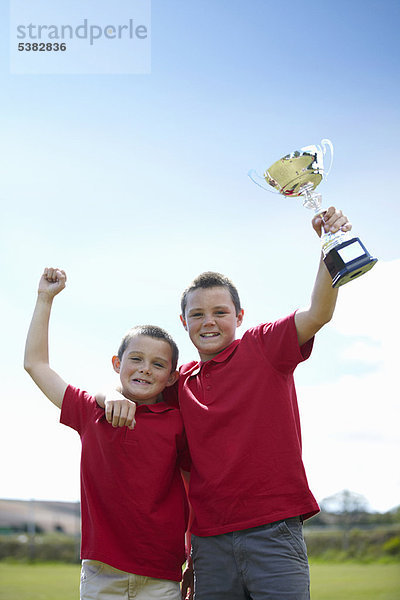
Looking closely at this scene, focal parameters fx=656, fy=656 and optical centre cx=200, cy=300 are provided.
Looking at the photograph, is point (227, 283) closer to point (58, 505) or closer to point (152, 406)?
point (152, 406)

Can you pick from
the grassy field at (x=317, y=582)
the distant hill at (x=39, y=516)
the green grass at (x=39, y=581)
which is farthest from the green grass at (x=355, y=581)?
the distant hill at (x=39, y=516)

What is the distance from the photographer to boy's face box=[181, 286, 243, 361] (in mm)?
2346

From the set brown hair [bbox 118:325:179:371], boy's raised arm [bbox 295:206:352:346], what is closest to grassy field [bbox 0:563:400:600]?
brown hair [bbox 118:325:179:371]

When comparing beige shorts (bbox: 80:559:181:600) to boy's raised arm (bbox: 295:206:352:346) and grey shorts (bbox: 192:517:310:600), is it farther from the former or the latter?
boy's raised arm (bbox: 295:206:352:346)

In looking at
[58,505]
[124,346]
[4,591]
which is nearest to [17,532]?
[58,505]

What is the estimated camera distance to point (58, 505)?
2150 cm

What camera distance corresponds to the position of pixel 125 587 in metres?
2.09

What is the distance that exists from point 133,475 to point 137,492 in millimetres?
57

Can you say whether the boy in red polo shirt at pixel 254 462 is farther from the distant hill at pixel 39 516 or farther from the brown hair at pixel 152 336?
the distant hill at pixel 39 516

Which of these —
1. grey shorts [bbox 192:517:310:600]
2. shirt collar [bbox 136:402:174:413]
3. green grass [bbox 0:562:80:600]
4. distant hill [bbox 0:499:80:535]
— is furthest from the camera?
distant hill [bbox 0:499:80:535]

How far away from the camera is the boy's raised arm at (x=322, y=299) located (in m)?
2.05

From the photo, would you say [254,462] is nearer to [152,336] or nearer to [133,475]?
[133,475]

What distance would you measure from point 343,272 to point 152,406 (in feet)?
2.70

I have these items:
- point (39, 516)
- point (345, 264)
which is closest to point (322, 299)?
point (345, 264)
